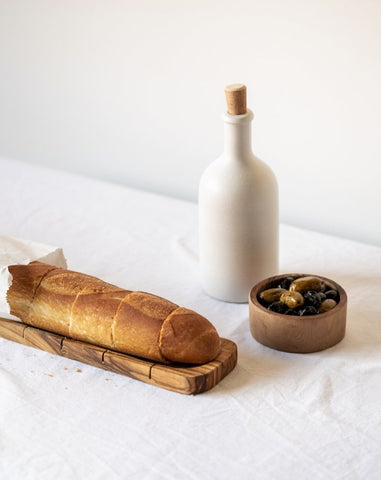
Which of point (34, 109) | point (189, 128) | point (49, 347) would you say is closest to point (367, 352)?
point (49, 347)

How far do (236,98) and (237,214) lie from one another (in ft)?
0.52

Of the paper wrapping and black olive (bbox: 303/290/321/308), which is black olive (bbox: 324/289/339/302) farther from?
the paper wrapping

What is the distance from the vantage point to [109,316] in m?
0.98

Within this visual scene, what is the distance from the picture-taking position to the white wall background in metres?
1.32

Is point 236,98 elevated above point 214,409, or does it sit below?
above

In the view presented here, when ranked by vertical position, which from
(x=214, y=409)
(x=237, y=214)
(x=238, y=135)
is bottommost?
(x=214, y=409)

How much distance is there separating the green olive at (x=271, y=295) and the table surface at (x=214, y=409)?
66 millimetres

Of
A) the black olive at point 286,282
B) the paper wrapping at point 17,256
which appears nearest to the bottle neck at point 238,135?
the black olive at point 286,282

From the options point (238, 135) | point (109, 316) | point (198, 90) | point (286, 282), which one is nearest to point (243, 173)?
point (238, 135)

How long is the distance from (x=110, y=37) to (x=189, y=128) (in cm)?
26

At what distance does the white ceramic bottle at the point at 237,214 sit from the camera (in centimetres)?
108

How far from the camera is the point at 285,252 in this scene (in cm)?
130

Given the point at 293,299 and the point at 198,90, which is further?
the point at 198,90

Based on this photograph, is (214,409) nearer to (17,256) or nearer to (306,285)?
(306,285)
